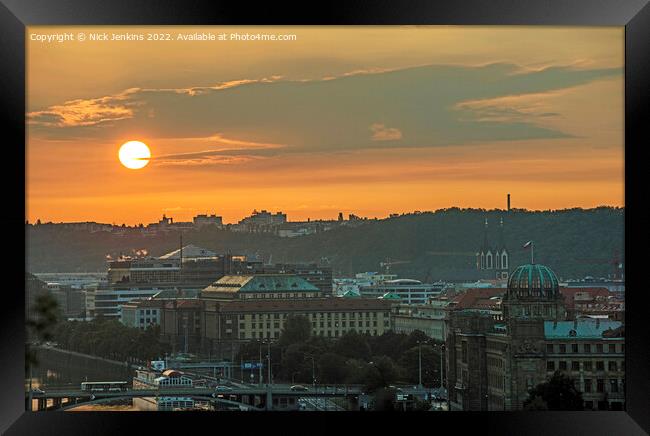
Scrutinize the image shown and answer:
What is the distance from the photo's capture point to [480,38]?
20.4 ft

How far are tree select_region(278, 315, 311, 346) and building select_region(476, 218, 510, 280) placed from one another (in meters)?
2.04

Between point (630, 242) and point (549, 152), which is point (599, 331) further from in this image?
A: point (630, 242)

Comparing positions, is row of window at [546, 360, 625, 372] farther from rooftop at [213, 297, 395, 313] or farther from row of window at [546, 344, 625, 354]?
rooftop at [213, 297, 395, 313]

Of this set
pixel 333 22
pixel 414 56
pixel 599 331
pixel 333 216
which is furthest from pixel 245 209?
pixel 333 22

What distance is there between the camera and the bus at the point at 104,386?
7454mm

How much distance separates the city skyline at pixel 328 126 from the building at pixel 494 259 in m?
1.51

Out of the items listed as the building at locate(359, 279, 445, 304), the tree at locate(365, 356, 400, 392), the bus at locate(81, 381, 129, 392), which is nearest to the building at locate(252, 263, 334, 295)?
the building at locate(359, 279, 445, 304)

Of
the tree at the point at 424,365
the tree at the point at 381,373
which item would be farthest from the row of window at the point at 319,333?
the tree at the point at 424,365

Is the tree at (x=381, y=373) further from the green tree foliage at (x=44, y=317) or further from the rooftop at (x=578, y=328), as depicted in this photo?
the green tree foliage at (x=44, y=317)

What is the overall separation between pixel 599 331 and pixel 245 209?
2628mm

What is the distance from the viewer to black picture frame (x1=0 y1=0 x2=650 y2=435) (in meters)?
3.18

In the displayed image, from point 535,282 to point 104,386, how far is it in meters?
3.95

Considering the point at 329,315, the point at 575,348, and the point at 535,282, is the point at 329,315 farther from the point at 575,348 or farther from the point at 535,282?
the point at 575,348

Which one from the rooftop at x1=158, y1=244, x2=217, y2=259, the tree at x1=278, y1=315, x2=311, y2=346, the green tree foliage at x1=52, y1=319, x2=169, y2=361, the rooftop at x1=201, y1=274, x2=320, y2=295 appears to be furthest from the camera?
the tree at x1=278, y1=315, x2=311, y2=346
